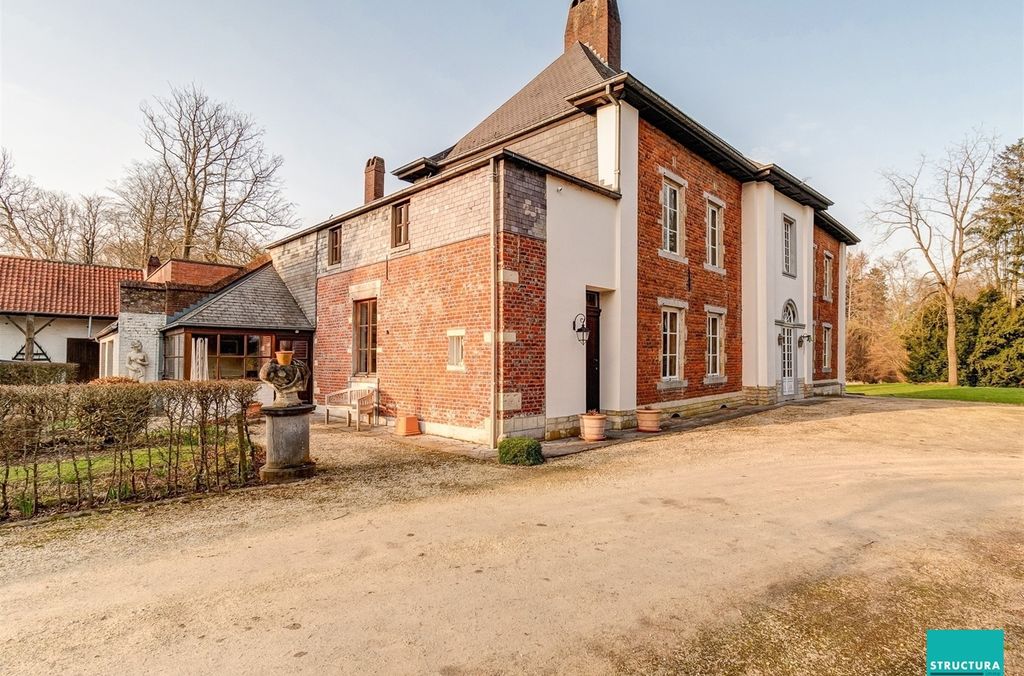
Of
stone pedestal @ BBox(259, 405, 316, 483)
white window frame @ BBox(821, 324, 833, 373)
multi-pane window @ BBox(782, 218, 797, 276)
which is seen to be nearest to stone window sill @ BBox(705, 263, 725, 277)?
multi-pane window @ BBox(782, 218, 797, 276)

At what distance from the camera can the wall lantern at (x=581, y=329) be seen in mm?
9562

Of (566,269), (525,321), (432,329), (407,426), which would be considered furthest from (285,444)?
(566,269)

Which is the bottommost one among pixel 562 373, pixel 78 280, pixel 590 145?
pixel 562 373

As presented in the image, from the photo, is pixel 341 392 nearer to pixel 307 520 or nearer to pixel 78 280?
pixel 307 520

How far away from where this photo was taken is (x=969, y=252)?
26547mm

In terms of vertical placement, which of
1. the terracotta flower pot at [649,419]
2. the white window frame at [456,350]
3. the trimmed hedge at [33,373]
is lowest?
the terracotta flower pot at [649,419]

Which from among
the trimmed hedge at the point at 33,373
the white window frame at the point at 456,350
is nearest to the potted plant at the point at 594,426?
the white window frame at the point at 456,350

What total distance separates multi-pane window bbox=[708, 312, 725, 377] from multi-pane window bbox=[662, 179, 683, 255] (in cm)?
268

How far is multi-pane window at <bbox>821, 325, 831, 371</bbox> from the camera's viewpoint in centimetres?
1981

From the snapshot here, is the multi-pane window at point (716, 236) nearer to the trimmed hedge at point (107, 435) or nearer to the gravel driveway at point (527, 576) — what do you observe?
the gravel driveway at point (527, 576)

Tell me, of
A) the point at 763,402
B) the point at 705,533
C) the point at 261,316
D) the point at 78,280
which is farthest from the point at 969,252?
the point at 78,280

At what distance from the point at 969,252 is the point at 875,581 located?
32.5m

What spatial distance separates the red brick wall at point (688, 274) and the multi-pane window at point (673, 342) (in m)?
0.30

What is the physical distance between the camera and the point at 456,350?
31.1ft
